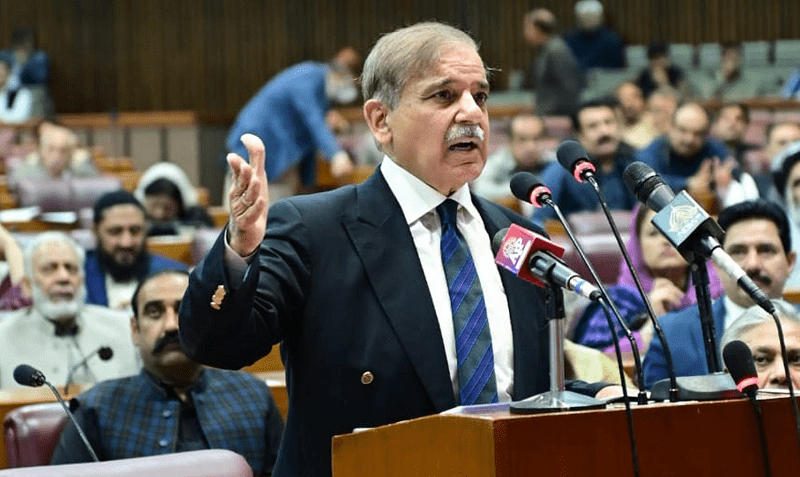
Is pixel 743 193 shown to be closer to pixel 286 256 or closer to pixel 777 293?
pixel 777 293

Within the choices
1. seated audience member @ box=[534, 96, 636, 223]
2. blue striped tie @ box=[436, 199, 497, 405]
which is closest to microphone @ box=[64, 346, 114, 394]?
blue striped tie @ box=[436, 199, 497, 405]

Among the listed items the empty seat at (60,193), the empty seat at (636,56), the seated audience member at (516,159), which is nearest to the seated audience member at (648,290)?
the seated audience member at (516,159)

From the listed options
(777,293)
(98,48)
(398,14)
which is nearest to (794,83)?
(398,14)

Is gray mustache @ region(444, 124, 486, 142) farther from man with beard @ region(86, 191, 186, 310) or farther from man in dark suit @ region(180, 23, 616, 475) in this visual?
man with beard @ region(86, 191, 186, 310)

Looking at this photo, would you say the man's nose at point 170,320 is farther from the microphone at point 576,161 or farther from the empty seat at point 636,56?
the empty seat at point 636,56

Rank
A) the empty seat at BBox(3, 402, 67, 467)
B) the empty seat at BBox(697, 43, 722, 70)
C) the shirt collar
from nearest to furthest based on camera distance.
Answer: the shirt collar → the empty seat at BBox(3, 402, 67, 467) → the empty seat at BBox(697, 43, 722, 70)

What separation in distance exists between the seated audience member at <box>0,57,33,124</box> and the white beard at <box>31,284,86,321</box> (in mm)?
8269

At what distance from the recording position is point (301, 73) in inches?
364

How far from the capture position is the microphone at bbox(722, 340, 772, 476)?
1769 mm

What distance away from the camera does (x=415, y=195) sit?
234 cm

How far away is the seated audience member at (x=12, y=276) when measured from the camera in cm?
559

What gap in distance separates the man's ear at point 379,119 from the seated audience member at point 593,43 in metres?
10.7

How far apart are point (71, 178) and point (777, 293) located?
585 cm

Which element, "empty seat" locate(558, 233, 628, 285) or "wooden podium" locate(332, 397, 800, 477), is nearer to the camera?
"wooden podium" locate(332, 397, 800, 477)
